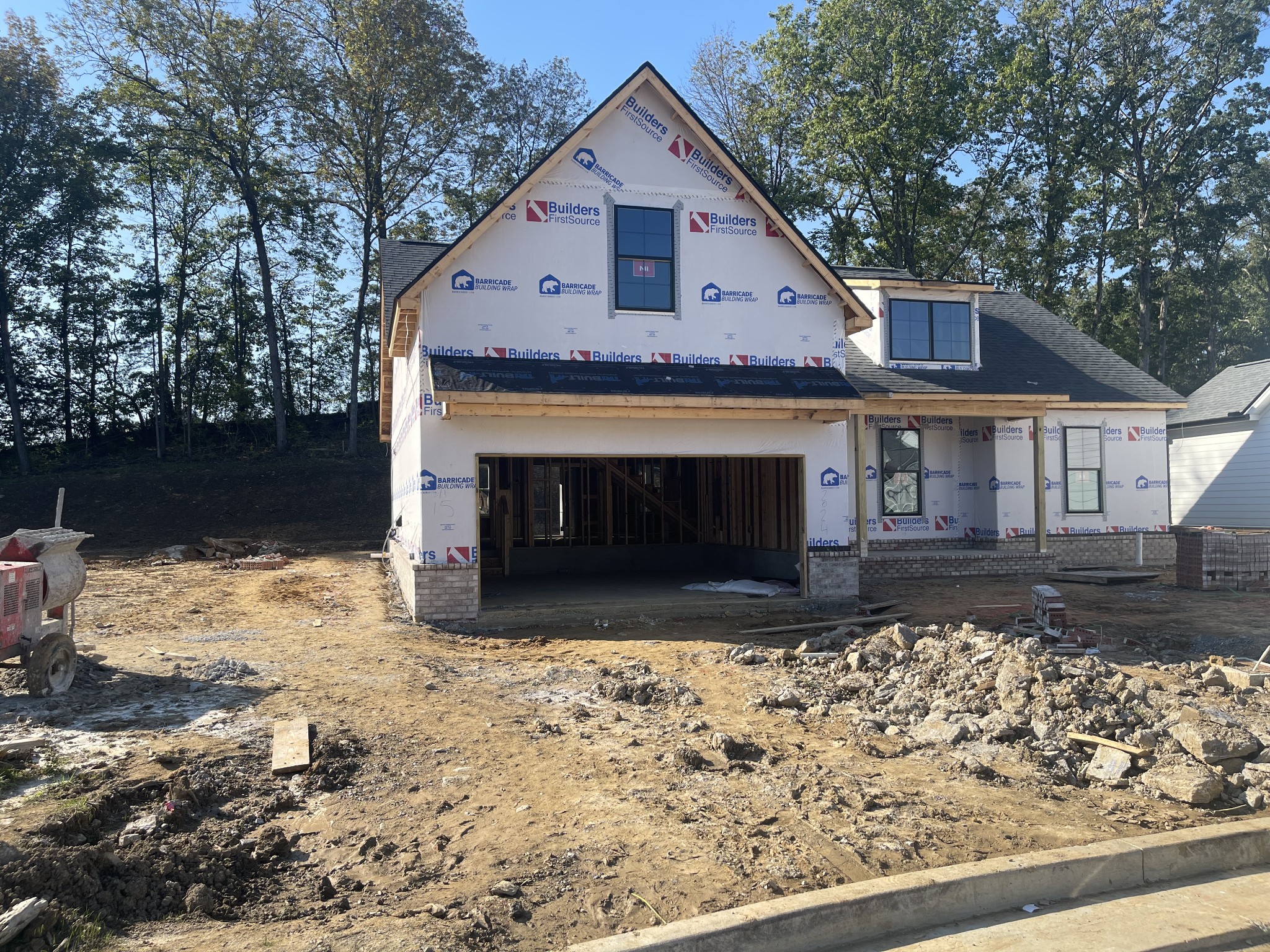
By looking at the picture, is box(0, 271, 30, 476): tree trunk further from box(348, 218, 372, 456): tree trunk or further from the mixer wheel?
the mixer wheel

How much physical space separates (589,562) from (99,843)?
15.0m

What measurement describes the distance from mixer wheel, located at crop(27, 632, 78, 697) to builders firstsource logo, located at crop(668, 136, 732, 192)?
10.6 m

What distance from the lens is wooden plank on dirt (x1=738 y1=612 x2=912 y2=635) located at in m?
11.6

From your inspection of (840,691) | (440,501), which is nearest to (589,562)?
(440,501)

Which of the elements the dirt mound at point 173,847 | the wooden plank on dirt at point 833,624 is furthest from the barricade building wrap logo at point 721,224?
the dirt mound at point 173,847

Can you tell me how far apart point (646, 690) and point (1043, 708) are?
3.56 m

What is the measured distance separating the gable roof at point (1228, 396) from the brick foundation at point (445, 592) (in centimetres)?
2097

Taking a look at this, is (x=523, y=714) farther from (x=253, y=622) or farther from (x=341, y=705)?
(x=253, y=622)

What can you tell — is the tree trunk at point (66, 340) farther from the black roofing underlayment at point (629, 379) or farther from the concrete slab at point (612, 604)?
the black roofing underlayment at point (629, 379)

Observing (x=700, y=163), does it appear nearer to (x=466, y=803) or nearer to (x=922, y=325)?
(x=922, y=325)

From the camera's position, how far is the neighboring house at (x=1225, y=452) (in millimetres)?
23344

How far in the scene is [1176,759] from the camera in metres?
5.94

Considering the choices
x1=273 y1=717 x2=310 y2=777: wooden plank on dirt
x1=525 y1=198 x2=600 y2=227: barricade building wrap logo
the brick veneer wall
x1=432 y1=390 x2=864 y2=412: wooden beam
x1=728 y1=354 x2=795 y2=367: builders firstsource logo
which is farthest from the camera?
the brick veneer wall

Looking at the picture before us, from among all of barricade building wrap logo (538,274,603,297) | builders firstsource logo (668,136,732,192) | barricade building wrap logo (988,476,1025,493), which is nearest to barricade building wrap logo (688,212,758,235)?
builders firstsource logo (668,136,732,192)
